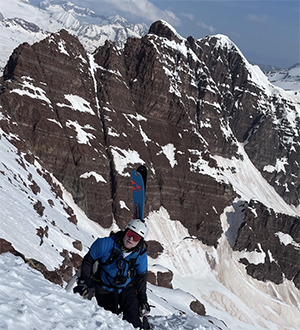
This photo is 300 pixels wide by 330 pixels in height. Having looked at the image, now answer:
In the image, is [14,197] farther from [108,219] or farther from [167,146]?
[167,146]

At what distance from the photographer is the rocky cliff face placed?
87.2 m

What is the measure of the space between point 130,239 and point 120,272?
1444mm

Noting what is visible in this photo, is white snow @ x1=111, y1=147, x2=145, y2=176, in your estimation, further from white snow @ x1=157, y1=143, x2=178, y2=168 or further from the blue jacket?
the blue jacket

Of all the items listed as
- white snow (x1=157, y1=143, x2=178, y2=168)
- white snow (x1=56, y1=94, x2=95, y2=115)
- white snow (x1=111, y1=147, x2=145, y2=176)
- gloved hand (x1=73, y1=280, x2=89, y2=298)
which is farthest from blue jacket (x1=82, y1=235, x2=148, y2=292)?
white snow (x1=157, y1=143, x2=178, y2=168)

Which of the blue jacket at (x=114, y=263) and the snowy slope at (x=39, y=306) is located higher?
the blue jacket at (x=114, y=263)

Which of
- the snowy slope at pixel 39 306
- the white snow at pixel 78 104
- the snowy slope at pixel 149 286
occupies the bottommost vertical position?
the snowy slope at pixel 149 286

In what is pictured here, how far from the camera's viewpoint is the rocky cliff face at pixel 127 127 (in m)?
87.2

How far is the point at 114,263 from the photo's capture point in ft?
33.8

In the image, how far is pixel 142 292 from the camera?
35.4ft

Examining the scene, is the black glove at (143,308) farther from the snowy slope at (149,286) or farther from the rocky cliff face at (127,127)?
the rocky cliff face at (127,127)

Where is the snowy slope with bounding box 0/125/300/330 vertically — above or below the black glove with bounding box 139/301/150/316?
below

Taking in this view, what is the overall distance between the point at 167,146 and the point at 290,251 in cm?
7001

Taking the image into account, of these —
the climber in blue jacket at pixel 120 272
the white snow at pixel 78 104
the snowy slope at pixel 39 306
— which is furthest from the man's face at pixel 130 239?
the white snow at pixel 78 104

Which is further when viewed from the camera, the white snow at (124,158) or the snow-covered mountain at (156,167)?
the white snow at (124,158)
